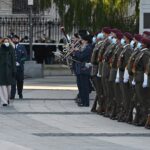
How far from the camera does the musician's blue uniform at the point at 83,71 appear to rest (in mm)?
21453

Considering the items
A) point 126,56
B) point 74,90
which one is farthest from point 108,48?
point 74,90

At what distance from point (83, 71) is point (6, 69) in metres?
2.00

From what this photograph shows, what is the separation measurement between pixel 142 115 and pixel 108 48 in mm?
2261

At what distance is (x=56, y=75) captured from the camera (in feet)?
117

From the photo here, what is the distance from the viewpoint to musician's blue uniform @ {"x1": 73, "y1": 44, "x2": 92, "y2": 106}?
845 inches

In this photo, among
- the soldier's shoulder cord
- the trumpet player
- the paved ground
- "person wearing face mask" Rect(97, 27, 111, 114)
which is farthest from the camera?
the trumpet player

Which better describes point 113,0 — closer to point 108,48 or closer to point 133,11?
point 133,11

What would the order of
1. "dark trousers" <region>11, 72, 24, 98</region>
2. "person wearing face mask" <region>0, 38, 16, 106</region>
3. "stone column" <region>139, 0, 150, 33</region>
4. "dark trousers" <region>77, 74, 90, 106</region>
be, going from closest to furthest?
1. "person wearing face mask" <region>0, 38, 16, 106</region>
2. "dark trousers" <region>77, 74, 90, 106</region>
3. "dark trousers" <region>11, 72, 24, 98</region>
4. "stone column" <region>139, 0, 150, 33</region>

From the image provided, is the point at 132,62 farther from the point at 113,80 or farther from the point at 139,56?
the point at 113,80

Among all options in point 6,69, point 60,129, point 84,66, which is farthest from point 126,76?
point 6,69

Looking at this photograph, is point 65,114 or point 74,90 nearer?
point 65,114

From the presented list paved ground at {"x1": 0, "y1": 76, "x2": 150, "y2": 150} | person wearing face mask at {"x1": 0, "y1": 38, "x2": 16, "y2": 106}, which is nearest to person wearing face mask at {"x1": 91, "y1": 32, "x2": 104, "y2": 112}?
paved ground at {"x1": 0, "y1": 76, "x2": 150, "y2": 150}

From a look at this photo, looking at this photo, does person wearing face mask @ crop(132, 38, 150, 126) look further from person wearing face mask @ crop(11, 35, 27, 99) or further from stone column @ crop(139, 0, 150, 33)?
stone column @ crop(139, 0, 150, 33)

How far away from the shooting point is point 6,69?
21375 millimetres
